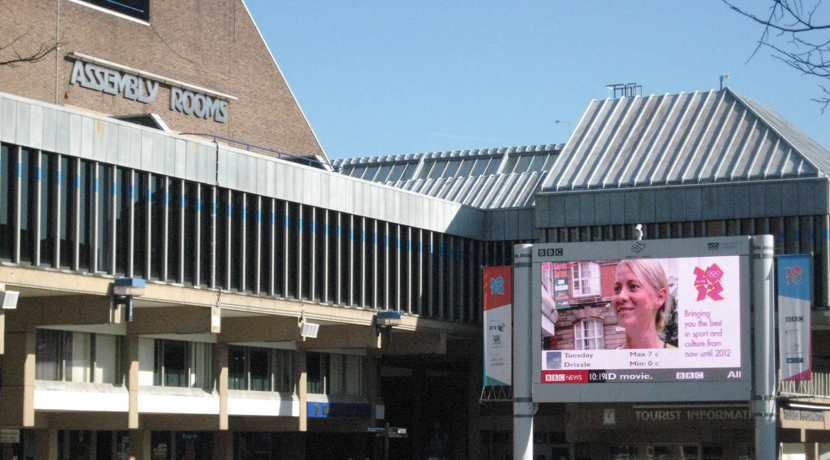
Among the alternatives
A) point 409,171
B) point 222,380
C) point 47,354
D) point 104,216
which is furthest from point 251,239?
point 409,171

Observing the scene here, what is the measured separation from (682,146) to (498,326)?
10.1 metres

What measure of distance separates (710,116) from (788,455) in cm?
1289

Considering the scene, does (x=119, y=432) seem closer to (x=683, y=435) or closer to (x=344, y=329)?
(x=344, y=329)

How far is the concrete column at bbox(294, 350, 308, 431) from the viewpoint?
43969 millimetres

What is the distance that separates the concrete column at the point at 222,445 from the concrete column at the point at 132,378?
6494 millimetres

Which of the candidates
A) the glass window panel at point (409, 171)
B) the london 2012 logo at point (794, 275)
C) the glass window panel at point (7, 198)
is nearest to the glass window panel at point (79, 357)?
the glass window panel at point (7, 198)

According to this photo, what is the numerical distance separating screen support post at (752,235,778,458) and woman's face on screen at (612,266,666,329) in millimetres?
2953

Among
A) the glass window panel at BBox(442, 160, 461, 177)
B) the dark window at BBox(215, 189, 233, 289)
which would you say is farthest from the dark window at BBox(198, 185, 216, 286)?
the glass window panel at BBox(442, 160, 461, 177)

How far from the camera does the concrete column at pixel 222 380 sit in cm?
3984

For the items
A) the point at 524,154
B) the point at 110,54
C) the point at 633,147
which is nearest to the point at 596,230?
the point at 633,147

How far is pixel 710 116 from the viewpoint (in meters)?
48.6

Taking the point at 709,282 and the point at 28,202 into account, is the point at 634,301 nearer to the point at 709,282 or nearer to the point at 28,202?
the point at 709,282

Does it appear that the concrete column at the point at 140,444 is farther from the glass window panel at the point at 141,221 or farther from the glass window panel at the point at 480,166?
the glass window panel at the point at 480,166

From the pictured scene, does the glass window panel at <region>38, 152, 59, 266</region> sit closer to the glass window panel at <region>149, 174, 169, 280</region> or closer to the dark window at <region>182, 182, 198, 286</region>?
the glass window panel at <region>149, 174, 169, 280</region>
